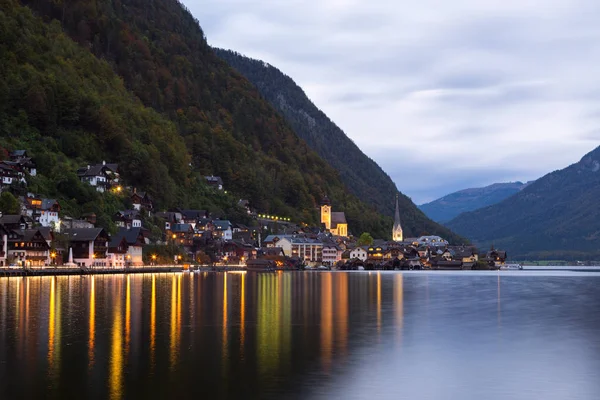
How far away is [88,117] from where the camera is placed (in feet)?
522

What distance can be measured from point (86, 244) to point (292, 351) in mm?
95743

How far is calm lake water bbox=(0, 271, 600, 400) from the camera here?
875 inches

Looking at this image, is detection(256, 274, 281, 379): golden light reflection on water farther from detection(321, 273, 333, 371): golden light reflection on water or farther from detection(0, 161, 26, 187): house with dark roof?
detection(0, 161, 26, 187): house with dark roof

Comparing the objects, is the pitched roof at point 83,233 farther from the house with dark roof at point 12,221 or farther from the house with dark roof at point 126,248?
the house with dark roof at point 12,221

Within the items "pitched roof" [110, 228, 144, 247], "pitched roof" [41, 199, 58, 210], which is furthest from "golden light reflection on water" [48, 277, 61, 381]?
"pitched roof" [110, 228, 144, 247]

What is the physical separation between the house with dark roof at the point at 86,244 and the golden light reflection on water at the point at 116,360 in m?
80.3

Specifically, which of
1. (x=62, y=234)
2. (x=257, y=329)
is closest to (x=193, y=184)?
(x=62, y=234)

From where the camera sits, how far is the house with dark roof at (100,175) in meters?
137

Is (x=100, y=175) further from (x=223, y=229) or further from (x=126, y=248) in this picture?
(x=223, y=229)

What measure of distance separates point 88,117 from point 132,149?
36.6 ft

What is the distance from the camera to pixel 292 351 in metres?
29.3

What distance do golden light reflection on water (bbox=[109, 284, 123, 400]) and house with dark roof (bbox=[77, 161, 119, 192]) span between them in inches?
3938

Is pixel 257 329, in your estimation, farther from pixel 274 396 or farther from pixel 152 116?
pixel 152 116

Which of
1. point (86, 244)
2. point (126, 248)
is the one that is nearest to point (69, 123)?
point (126, 248)
